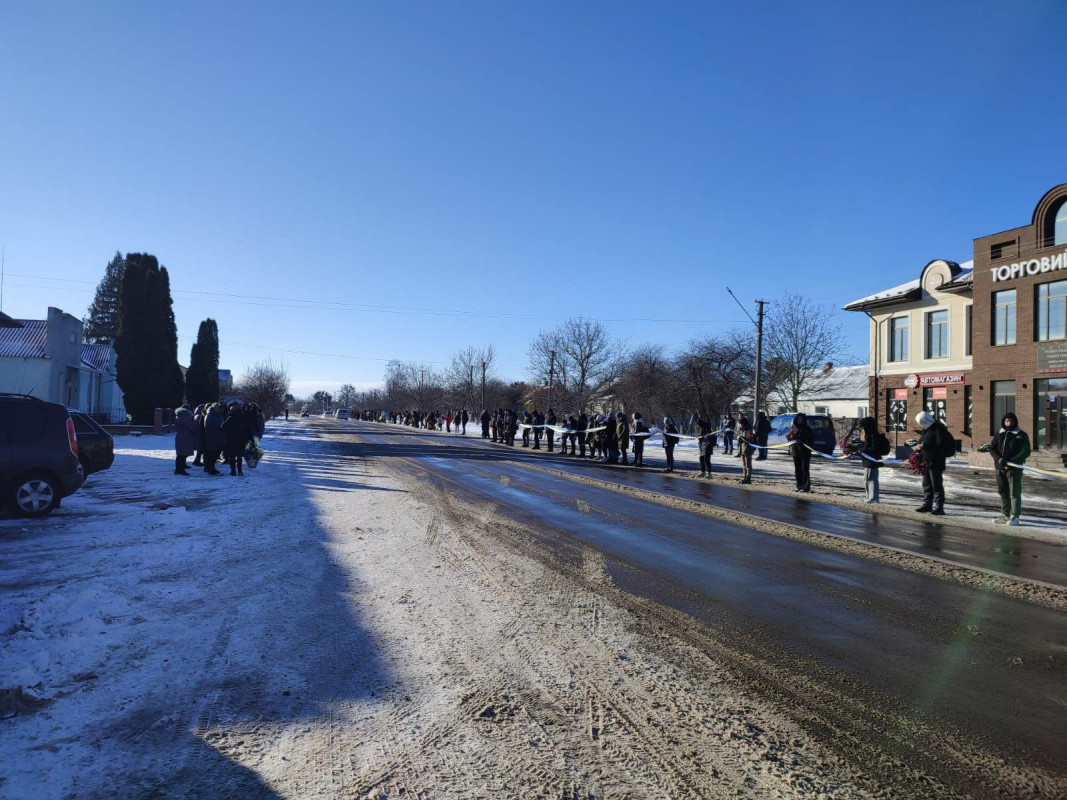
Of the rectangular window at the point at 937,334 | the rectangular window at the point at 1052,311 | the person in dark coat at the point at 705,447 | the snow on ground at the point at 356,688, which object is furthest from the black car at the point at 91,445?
the rectangular window at the point at 937,334

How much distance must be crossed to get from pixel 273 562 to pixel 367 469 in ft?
40.6

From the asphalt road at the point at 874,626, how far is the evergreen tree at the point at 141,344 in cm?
3555

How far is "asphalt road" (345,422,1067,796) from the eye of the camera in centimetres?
379

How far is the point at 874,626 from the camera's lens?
5.59 meters

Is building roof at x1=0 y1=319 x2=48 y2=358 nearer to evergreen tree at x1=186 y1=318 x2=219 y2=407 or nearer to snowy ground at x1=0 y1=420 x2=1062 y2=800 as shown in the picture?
evergreen tree at x1=186 y1=318 x2=219 y2=407

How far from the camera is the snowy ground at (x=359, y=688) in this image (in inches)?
126

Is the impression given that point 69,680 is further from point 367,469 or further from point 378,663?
point 367,469

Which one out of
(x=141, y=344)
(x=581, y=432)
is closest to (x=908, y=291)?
(x=581, y=432)

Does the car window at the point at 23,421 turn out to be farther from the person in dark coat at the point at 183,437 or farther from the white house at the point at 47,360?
the white house at the point at 47,360

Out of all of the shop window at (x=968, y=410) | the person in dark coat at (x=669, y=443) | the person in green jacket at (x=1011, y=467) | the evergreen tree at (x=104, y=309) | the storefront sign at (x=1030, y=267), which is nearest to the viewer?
the person in green jacket at (x=1011, y=467)

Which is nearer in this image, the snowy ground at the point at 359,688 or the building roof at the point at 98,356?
the snowy ground at the point at 359,688

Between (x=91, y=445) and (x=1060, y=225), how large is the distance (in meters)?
34.7

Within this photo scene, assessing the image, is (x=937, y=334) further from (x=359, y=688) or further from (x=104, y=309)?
(x=104, y=309)

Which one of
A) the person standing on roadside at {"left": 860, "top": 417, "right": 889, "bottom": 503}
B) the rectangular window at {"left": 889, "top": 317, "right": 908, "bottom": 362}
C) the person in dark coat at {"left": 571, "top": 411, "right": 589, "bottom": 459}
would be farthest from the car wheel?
the rectangular window at {"left": 889, "top": 317, "right": 908, "bottom": 362}
